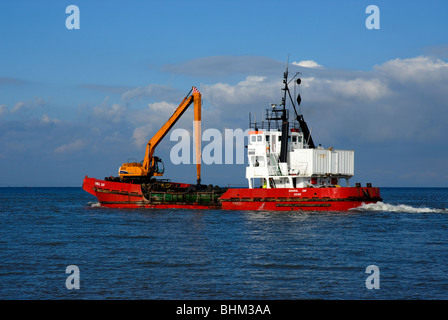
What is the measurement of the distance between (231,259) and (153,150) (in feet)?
113

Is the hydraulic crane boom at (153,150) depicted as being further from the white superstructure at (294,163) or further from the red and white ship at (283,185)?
the white superstructure at (294,163)

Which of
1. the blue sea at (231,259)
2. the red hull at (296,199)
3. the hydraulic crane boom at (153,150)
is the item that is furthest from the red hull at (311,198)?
the hydraulic crane boom at (153,150)

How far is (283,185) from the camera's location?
42531 millimetres

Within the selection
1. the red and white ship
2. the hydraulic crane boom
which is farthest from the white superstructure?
the hydraulic crane boom

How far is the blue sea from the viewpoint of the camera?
623 inches

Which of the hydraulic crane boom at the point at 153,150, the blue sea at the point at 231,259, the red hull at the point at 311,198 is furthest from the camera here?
the hydraulic crane boom at the point at 153,150

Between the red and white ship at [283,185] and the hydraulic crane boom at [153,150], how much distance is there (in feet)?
9.63

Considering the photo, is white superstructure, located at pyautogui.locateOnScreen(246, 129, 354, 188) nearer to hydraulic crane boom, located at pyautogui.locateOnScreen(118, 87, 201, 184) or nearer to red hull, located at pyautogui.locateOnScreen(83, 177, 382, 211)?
red hull, located at pyautogui.locateOnScreen(83, 177, 382, 211)

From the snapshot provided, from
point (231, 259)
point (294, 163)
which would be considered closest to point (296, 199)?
point (294, 163)

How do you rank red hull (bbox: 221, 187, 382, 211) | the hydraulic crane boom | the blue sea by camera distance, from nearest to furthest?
the blue sea → red hull (bbox: 221, 187, 382, 211) → the hydraulic crane boom

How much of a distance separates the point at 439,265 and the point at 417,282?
3.47 m

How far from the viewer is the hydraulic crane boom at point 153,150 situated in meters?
51.1

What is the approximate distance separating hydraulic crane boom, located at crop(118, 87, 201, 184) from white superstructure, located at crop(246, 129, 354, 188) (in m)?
9.20

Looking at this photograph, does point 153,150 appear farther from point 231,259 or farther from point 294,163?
point 231,259
